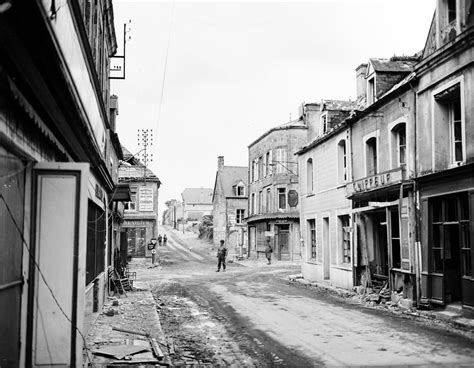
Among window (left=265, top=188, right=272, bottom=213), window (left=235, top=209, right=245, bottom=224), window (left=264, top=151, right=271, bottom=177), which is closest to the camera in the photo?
window (left=265, top=188, right=272, bottom=213)

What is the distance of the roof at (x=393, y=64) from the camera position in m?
18.0

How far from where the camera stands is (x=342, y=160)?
21562 millimetres

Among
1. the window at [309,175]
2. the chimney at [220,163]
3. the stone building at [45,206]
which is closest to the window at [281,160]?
the window at [309,175]

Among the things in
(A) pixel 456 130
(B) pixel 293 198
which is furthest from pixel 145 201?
(A) pixel 456 130

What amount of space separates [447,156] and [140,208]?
31044mm

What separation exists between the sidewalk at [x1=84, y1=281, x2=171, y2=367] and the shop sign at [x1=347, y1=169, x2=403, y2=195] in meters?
7.96

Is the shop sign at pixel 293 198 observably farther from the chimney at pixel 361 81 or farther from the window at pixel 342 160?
the chimney at pixel 361 81

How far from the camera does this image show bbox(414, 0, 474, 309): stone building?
12.4 meters

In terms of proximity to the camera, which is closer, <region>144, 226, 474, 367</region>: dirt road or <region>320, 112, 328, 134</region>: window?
<region>144, 226, 474, 367</region>: dirt road

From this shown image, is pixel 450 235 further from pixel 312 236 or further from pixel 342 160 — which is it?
pixel 312 236

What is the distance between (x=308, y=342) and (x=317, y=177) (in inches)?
596

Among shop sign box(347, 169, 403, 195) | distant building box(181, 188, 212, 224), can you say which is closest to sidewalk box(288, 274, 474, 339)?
shop sign box(347, 169, 403, 195)

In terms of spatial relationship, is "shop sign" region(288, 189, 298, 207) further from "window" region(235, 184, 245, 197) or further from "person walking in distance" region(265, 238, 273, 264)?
"window" region(235, 184, 245, 197)

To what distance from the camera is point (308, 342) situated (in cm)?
967
